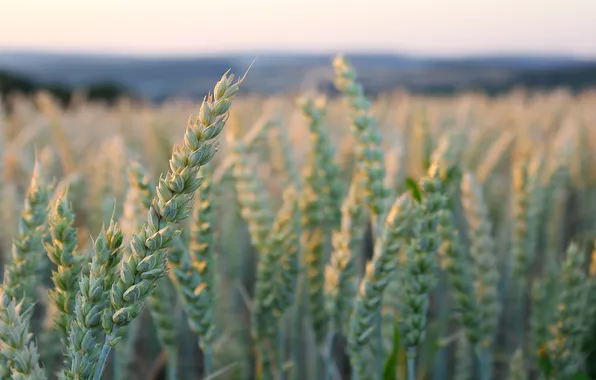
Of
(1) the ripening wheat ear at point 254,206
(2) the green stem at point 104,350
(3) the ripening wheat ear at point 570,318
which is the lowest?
(2) the green stem at point 104,350

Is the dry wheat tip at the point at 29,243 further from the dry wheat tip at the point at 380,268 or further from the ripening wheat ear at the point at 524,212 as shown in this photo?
the ripening wheat ear at the point at 524,212

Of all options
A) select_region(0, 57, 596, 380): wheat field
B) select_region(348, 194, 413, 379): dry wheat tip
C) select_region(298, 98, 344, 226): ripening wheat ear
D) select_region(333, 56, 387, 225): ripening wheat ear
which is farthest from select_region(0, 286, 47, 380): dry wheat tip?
select_region(298, 98, 344, 226): ripening wheat ear

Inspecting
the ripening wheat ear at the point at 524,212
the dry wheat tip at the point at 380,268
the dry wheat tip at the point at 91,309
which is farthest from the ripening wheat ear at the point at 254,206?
the ripening wheat ear at the point at 524,212

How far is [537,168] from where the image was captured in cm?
156

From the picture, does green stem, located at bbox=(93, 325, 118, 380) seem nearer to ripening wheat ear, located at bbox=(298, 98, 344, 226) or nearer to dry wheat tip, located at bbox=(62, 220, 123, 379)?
dry wheat tip, located at bbox=(62, 220, 123, 379)

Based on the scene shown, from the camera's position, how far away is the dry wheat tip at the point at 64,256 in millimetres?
719

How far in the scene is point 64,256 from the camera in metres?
0.73

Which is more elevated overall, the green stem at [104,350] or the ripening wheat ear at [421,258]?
the ripening wheat ear at [421,258]

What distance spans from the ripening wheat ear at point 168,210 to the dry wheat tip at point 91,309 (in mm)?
14

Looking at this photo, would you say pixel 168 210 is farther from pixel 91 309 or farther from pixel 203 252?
pixel 203 252

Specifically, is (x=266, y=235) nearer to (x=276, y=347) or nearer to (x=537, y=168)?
(x=276, y=347)

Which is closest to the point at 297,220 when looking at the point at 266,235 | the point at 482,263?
the point at 266,235

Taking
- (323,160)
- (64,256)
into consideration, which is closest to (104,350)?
(64,256)

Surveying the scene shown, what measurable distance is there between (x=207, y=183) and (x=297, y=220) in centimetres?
25
